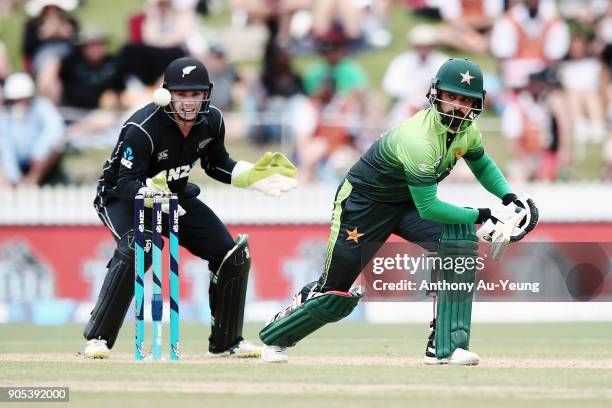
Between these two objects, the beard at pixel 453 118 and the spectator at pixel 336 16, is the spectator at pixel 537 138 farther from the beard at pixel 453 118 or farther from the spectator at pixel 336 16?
the beard at pixel 453 118

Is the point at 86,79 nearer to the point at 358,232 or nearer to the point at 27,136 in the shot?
the point at 27,136

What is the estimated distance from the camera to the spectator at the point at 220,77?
51.8ft

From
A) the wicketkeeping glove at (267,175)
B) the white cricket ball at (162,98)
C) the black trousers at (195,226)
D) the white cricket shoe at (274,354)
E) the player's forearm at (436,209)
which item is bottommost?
the white cricket shoe at (274,354)

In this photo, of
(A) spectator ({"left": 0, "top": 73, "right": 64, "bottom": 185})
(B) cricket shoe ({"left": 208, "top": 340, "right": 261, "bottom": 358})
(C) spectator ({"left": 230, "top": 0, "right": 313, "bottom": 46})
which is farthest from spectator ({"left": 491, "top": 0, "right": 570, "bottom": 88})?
(B) cricket shoe ({"left": 208, "top": 340, "right": 261, "bottom": 358})

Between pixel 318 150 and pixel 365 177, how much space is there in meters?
7.06

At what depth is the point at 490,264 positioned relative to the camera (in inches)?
339

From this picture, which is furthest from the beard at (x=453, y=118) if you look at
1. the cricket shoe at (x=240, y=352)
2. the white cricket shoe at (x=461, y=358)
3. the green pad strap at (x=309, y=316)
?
the cricket shoe at (x=240, y=352)

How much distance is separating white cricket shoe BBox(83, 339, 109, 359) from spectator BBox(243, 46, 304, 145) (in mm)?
6856

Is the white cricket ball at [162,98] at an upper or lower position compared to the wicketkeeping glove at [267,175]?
upper

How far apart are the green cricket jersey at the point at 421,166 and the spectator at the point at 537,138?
7100mm

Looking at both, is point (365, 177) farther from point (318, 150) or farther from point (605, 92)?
point (605, 92)

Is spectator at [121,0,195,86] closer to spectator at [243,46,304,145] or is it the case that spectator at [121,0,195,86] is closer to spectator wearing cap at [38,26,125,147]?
spectator wearing cap at [38,26,125,147]

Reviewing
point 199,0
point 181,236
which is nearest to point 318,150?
point 199,0

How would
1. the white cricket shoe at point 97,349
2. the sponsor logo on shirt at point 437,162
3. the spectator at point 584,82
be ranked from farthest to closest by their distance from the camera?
1. the spectator at point 584,82
2. the white cricket shoe at point 97,349
3. the sponsor logo on shirt at point 437,162
